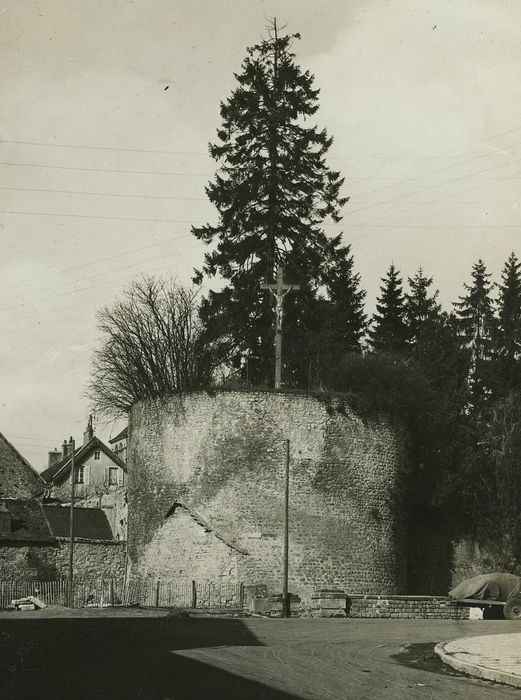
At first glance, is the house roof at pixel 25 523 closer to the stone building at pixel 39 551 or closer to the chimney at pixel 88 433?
the stone building at pixel 39 551

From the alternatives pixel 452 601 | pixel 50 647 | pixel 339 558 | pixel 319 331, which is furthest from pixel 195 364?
pixel 50 647

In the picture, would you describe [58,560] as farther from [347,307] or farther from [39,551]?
[347,307]

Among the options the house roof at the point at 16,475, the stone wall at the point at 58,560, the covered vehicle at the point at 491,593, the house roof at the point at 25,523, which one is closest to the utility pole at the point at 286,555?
the covered vehicle at the point at 491,593

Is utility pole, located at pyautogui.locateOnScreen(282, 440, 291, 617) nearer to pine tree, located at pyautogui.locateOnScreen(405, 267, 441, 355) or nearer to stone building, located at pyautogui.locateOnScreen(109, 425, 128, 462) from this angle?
pine tree, located at pyautogui.locateOnScreen(405, 267, 441, 355)

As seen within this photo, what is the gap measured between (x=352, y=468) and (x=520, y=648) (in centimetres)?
1776

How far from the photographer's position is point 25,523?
3884 cm

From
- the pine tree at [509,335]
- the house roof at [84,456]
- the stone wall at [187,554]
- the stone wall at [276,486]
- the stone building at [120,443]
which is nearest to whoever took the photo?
the stone wall at [187,554]

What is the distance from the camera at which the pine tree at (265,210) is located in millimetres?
40781

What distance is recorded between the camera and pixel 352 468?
33.9 meters

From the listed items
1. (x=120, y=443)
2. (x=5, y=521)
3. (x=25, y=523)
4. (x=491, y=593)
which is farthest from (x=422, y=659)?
(x=120, y=443)

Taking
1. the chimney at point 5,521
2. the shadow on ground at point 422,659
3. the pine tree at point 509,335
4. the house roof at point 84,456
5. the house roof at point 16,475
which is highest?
the pine tree at point 509,335

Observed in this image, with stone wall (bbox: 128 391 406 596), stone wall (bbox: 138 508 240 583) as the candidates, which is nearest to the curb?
stone wall (bbox: 128 391 406 596)

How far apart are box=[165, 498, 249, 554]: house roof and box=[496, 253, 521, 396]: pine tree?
76.6 feet

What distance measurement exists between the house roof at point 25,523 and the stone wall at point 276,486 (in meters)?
4.97
